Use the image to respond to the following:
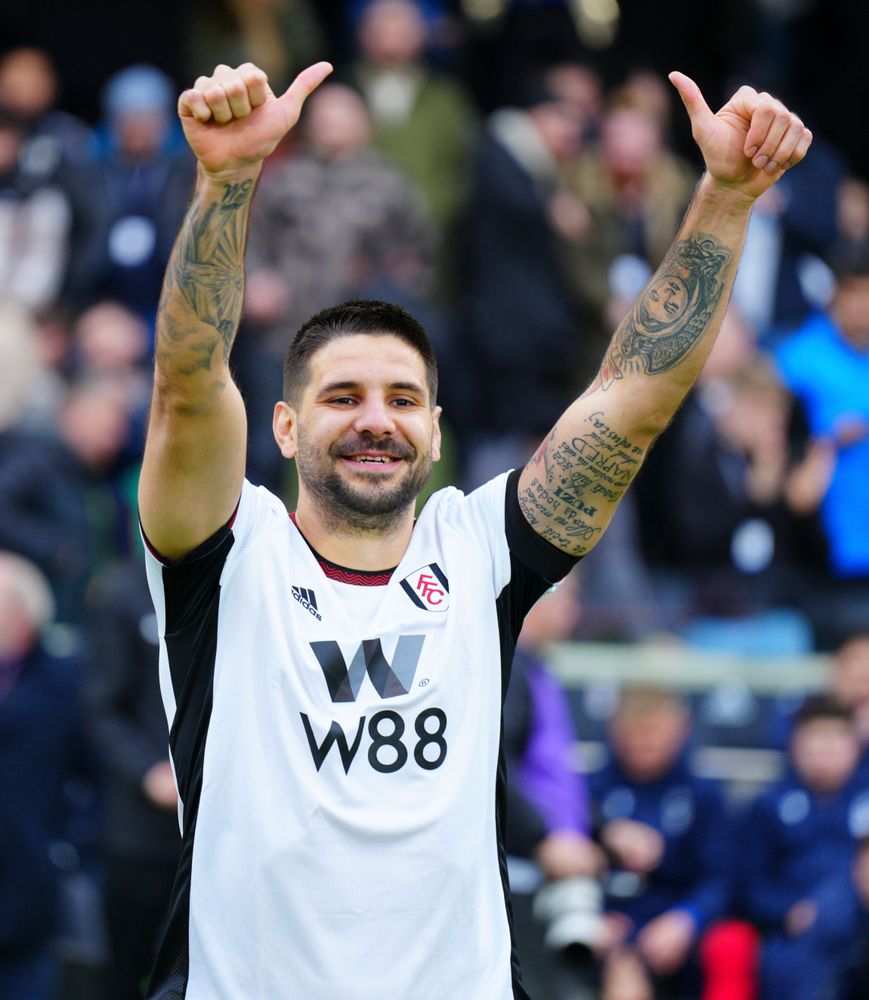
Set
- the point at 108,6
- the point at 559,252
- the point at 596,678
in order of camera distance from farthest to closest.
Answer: the point at 108,6 → the point at 559,252 → the point at 596,678

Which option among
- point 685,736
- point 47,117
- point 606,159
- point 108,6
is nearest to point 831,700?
point 685,736

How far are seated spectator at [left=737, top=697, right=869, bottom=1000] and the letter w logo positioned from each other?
4.16 meters

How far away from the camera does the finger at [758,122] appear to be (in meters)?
3.78

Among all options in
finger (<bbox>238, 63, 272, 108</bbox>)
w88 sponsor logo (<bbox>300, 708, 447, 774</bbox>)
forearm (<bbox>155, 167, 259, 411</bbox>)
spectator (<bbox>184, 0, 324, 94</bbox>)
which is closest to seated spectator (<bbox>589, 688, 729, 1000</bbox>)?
w88 sponsor logo (<bbox>300, 708, 447, 774</bbox>)

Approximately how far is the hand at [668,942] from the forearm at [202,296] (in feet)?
14.4

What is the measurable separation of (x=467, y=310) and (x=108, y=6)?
456 centimetres

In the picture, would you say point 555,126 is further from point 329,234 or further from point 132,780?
point 132,780

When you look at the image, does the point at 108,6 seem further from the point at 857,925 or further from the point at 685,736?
the point at 857,925

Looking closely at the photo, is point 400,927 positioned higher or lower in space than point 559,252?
lower

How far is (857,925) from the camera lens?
7.29 metres

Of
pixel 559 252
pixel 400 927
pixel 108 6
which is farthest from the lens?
pixel 108 6

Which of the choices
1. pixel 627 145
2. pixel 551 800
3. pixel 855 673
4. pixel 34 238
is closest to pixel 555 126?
pixel 627 145

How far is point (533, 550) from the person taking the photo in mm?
3949

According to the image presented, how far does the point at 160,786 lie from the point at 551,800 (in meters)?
1.50
